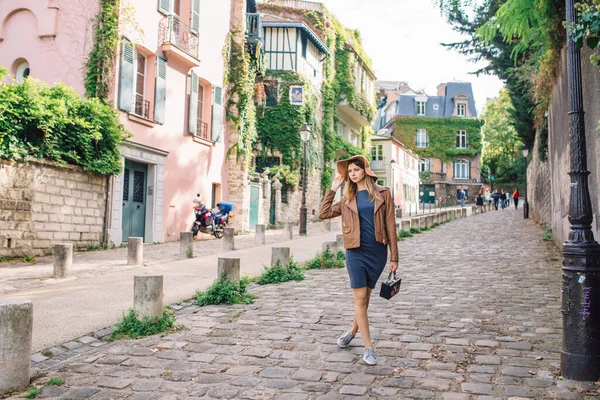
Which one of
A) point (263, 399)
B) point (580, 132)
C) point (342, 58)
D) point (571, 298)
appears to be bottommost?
point (263, 399)

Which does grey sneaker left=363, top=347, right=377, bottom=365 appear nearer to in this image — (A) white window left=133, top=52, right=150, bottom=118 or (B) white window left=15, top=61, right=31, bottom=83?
(A) white window left=133, top=52, right=150, bottom=118

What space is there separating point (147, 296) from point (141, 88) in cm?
1167

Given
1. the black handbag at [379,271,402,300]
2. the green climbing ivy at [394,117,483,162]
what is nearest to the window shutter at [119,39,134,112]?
the black handbag at [379,271,402,300]

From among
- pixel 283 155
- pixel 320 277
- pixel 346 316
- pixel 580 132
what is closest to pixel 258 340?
pixel 346 316

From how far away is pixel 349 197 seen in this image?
15.7 feet

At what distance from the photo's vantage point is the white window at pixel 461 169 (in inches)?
2163

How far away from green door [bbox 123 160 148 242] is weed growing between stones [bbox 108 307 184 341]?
10.00 metres

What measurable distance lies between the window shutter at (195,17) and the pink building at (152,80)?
34 millimetres

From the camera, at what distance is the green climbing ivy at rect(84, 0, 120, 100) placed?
13938mm

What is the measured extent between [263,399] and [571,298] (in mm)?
2453

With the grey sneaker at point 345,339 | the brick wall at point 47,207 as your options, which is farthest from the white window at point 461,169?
the grey sneaker at point 345,339

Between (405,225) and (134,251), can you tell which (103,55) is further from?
(405,225)

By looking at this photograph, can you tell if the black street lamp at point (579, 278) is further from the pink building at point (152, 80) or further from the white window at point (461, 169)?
the white window at point (461, 169)

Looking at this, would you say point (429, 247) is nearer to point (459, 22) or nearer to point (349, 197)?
point (459, 22)
